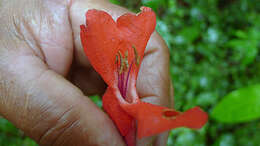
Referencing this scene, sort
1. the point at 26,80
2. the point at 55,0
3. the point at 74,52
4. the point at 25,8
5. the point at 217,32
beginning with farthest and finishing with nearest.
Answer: the point at 217,32 → the point at 74,52 → the point at 55,0 → the point at 25,8 → the point at 26,80

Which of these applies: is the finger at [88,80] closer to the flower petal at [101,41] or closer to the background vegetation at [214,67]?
the background vegetation at [214,67]

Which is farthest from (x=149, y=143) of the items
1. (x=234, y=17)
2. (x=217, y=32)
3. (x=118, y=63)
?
(x=234, y=17)

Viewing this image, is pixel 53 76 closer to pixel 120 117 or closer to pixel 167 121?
pixel 120 117

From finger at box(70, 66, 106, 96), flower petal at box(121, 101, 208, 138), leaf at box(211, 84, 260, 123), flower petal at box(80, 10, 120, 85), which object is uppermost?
flower petal at box(80, 10, 120, 85)

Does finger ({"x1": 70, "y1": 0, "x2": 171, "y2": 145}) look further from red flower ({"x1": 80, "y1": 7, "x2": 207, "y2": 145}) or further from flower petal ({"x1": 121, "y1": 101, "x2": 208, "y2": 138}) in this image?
flower petal ({"x1": 121, "y1": 101, "x2": 208, "y2": 138})

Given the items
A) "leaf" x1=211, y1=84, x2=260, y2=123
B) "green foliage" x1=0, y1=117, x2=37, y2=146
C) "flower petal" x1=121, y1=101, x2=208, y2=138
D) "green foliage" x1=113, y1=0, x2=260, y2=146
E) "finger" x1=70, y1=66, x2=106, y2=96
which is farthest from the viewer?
"green foliage" x1=113, y1=0, x2=260, y2=146

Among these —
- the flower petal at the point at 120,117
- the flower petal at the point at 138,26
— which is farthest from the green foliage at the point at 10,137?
the flower petal at the point at 138,26

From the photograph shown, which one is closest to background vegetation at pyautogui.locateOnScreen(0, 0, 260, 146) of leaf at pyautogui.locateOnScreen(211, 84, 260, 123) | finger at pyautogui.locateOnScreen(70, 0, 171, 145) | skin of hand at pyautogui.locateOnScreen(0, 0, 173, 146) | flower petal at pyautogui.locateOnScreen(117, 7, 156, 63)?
leaf at pyautogui.locateOnScreen(211, 84, 260, 123)

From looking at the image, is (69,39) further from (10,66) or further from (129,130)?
(129,130)
